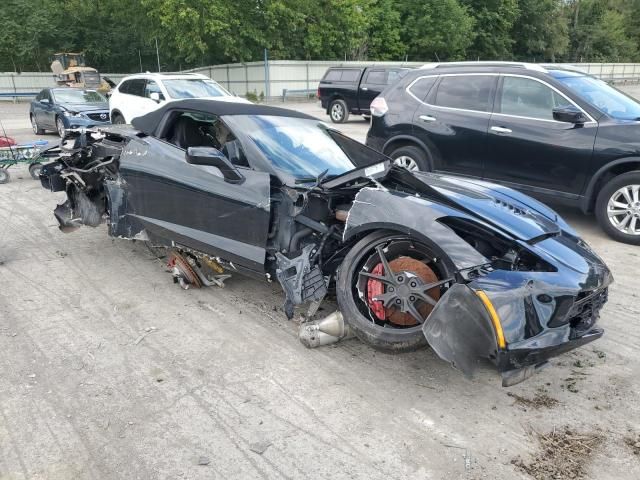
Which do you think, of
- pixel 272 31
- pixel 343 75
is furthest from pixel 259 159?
pixel 272 31

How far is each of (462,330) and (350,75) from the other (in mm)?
16767

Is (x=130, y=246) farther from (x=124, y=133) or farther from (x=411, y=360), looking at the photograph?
(x=411, y=360)

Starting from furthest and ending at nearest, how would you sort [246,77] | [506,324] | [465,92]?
[246,77] → [465,92] → [506,324]

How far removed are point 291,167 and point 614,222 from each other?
4074 millimetres

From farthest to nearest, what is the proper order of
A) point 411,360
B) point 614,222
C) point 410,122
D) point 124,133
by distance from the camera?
point 410,122 < point 614,222 < point 124,133 < point 411,360

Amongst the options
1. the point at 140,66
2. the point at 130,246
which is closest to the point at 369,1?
the point at 140,66

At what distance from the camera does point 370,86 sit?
17641 millimetres

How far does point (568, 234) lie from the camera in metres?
3.81

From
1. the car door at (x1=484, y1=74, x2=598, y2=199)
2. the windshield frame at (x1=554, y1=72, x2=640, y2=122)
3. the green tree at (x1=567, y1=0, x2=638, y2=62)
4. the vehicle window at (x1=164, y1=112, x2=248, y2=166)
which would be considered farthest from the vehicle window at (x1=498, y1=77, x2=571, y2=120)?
the green tree at (x1=567, y1=0, x2=638, y2=62)

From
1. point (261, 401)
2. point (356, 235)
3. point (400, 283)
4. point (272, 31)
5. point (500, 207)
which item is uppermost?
point (272, 31)

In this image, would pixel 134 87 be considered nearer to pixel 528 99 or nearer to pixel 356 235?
pixel 528 99

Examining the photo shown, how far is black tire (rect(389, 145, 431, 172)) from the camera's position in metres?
7.36

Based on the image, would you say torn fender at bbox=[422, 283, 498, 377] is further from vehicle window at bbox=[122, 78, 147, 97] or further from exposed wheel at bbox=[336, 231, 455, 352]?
vehicle window at bbox=[122, 78, 147, 97]

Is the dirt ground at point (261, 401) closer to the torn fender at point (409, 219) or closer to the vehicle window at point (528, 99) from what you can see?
the torn fender at point (409, 219)
